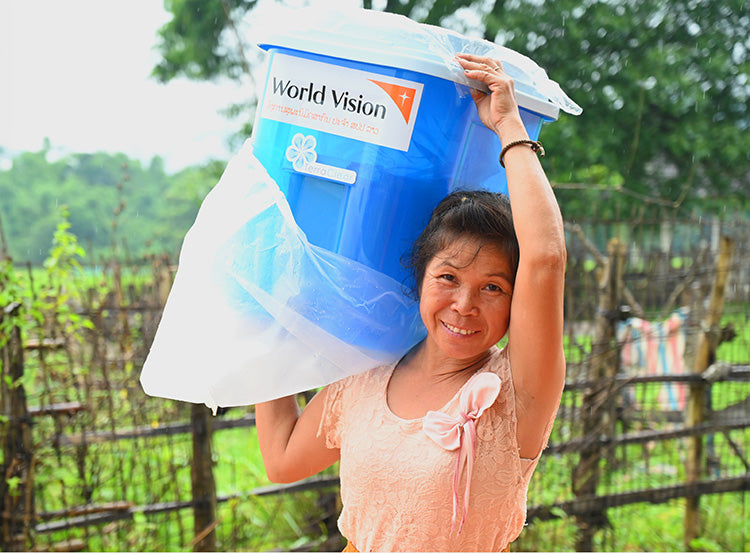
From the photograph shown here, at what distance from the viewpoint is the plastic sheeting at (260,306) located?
1.24 m

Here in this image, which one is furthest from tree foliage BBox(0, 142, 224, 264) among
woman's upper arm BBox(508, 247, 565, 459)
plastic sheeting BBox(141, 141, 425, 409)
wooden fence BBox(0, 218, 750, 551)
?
woman's upper arm BBox(508, 247, 565, 459)

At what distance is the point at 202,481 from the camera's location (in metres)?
3.28

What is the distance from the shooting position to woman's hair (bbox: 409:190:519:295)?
1.19m

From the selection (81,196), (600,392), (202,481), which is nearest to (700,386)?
(600,392)

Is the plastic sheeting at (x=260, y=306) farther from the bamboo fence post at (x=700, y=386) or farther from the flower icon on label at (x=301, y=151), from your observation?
the bamboo fence post at (x=700, y=386)

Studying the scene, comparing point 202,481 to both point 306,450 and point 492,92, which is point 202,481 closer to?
point 306,450

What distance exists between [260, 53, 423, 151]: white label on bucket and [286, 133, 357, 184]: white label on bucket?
0.03 m

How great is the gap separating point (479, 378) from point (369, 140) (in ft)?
1.44

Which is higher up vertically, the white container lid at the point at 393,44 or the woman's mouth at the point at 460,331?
the white container lid at the point at 393,44

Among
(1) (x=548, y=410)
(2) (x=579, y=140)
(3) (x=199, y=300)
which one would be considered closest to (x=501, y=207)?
(1) (x=548, y=410)

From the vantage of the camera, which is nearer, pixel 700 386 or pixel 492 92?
pixel 492 92

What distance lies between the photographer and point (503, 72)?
122 centimetres

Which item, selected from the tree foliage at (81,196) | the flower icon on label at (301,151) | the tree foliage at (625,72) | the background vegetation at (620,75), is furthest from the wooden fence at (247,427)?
the tree foliage at (81,196)

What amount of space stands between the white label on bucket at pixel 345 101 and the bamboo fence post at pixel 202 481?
2241 millimetres
